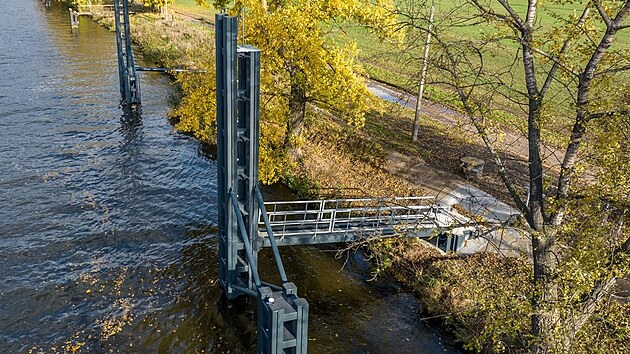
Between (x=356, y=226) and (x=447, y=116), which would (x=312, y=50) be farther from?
(x=447, y=116)

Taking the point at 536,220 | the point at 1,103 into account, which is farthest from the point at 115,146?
the point at 536,220

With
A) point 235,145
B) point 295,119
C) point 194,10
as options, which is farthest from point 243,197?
point 194,10

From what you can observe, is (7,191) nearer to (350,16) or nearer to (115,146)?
(115,146)

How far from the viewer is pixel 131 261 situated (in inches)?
728

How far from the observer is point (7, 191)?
73.4 ft

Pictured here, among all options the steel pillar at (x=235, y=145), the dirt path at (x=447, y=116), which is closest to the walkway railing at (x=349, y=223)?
the steel pillar at (x=235, y=145)

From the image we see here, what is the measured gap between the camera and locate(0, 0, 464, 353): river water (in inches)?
607

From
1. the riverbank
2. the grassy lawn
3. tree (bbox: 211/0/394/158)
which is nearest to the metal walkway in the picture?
the riverbank

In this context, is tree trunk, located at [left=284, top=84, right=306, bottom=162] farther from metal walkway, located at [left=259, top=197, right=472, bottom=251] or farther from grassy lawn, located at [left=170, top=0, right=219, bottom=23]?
grassy lawn, located at [left=170, top=0, right=219, bottom=23]

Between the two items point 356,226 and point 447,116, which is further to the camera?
point 447,116

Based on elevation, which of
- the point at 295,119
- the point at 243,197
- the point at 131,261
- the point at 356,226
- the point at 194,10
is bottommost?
the point at 131,261

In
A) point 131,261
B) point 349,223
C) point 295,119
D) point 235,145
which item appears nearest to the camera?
point 235,145

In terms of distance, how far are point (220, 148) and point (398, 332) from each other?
7877 millimetres

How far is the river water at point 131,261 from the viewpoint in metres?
15.4
